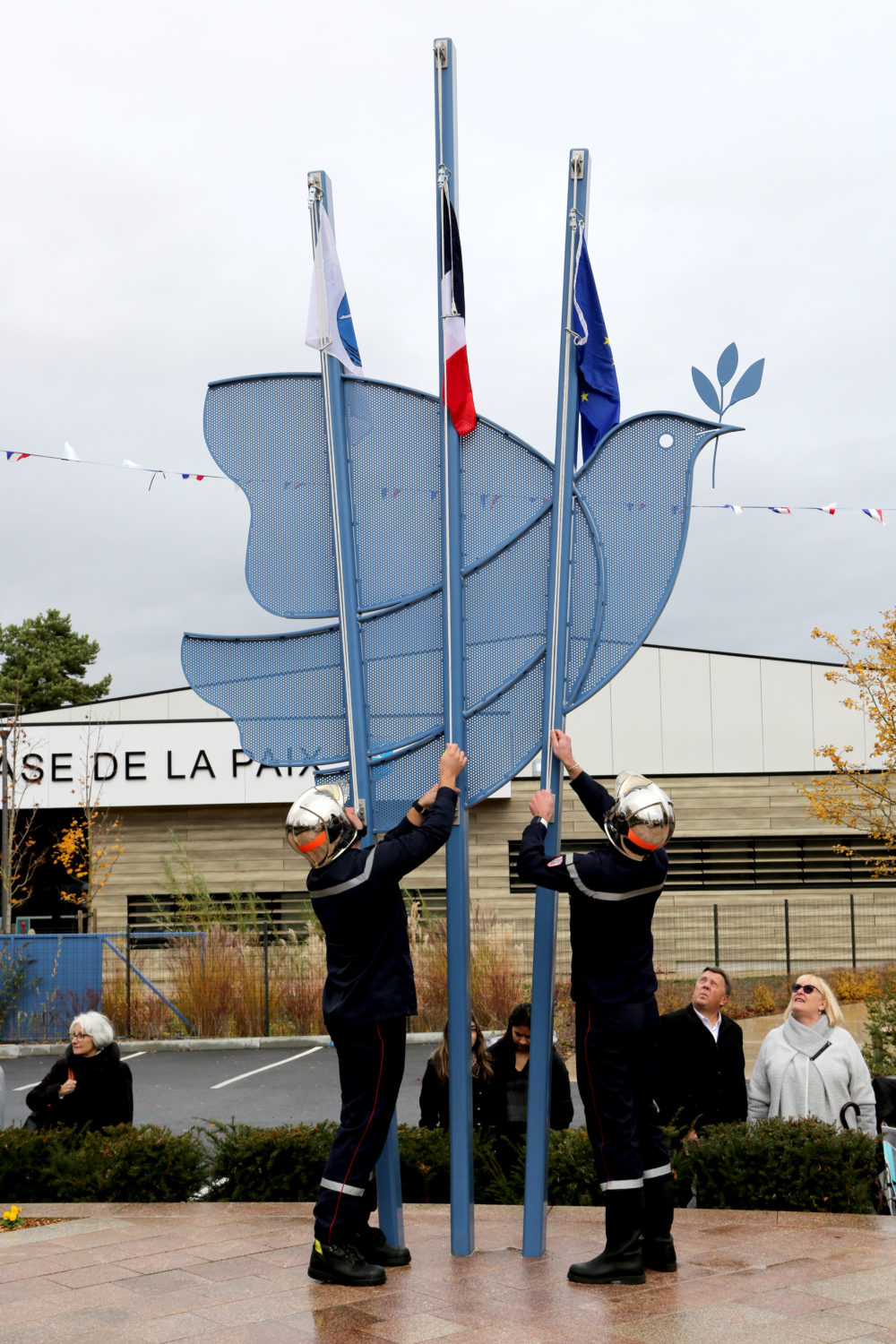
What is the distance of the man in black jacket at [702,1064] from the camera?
6285 mm

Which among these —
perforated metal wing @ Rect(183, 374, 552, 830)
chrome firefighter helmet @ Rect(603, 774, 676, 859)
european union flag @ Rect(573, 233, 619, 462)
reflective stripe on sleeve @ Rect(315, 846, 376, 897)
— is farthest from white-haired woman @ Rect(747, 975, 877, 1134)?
european union flag @ Rect(573, 233, 619, 462)

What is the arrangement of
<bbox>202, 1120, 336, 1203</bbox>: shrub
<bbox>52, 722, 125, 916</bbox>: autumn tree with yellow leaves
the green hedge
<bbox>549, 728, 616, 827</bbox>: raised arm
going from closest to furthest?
1. <bbox>549, 728, 616, 827</bbox>: raised arm
2. the green hedge
3. <bbox>202, 1120, 336, 1203</bbox>: shrub
4. <bbox>52, 722, 125, 916</bbox>: autumn tree with yellow leaves

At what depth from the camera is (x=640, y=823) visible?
4.69m

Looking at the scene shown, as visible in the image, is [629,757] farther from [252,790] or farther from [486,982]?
[486,982]

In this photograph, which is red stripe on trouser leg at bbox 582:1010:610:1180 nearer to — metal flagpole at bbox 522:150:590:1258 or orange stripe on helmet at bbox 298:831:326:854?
metal flagpole at bbox 522:150:590:1258

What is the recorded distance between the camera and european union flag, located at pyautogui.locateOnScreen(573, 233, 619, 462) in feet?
18.1

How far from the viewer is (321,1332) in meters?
4.11

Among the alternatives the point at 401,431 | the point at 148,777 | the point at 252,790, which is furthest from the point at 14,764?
the point at 401,431

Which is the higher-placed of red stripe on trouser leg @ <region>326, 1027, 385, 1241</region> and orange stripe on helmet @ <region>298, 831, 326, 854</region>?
orange stripe on helmet @ <region>298, 831, 326, 854</region>

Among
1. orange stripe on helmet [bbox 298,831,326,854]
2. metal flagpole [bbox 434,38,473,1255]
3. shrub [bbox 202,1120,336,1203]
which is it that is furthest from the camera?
shrub [bbox 202,1120,336,1203]

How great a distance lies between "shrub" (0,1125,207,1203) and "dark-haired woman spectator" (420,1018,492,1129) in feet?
3.90

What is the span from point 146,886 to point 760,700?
12.0 m

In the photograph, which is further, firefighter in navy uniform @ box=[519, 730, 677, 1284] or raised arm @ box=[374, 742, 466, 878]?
raised arm @ box=[374, 742, 466, 878]

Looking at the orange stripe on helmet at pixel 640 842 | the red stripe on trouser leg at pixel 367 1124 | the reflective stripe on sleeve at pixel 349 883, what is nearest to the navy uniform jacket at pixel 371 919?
the reflective stripe on sleeve at pixel 349 883
